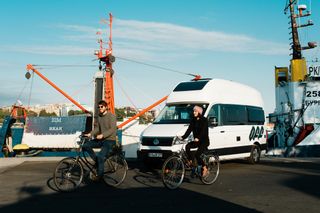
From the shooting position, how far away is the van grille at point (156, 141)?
994cm

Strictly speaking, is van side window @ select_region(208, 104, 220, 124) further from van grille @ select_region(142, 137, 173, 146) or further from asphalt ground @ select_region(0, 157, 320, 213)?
van grille @ select_region(142, 137, 173, 146)

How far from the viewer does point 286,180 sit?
9.31 meters

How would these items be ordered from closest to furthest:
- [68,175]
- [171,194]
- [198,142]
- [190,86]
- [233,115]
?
[171,194]
[68,175]
[198,142]
[190,86]
[233,115]

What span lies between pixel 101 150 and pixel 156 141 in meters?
2.26

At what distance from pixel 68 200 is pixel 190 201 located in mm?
2266

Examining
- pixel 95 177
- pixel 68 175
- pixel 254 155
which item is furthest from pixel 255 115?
pixel 68 175

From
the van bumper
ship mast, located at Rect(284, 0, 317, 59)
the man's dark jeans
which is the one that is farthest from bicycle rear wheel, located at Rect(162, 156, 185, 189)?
ship mast, located at Rect(284, 0, 317, 59)

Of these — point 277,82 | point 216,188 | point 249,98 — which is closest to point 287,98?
point 277,82

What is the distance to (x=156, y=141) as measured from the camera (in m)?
10.1

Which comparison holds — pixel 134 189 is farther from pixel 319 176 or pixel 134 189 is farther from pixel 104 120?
pixel 319 176

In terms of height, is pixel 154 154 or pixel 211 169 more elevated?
pixel 154 154

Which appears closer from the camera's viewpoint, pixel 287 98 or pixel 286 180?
pixel 286 180

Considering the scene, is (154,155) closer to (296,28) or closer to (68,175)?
(68,175)

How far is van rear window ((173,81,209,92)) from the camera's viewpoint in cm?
1158
